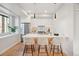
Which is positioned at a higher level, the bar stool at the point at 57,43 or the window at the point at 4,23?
the window at the point at 4,23

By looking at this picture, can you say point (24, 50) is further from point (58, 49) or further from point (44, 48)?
point (58, 49)

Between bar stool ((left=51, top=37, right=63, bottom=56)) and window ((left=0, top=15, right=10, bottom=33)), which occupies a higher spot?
window ((left=0, top=15, right=10, bottom=33))

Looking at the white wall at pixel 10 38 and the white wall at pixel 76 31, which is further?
the white wall at pixel 10 38

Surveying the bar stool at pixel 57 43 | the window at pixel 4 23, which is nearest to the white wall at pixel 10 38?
the window at pixel 4 23

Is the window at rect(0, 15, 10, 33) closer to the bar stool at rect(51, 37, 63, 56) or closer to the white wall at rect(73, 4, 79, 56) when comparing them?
the bar stool at rect(51, 37, 63, 56)

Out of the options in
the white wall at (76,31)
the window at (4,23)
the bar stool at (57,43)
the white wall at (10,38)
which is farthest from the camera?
the window at (4,23)

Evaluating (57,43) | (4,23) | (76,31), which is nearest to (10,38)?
(4,23)

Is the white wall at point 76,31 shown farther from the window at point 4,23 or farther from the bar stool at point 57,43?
the window at point 4,23

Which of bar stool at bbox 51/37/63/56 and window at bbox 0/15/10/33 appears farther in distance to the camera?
window at bbox 0/15/10/33

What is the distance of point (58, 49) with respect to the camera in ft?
17.7


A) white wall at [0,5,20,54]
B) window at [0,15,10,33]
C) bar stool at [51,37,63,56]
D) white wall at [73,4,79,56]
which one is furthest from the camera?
window at [0,15,10,33]

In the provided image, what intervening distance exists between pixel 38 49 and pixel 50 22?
1.32m

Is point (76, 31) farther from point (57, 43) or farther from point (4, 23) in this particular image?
point (4, 23)

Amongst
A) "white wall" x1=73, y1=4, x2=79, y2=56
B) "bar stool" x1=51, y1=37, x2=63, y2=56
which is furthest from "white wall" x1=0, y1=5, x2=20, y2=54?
"white wall" x1=73, y1=4, x2=79, y2=56
